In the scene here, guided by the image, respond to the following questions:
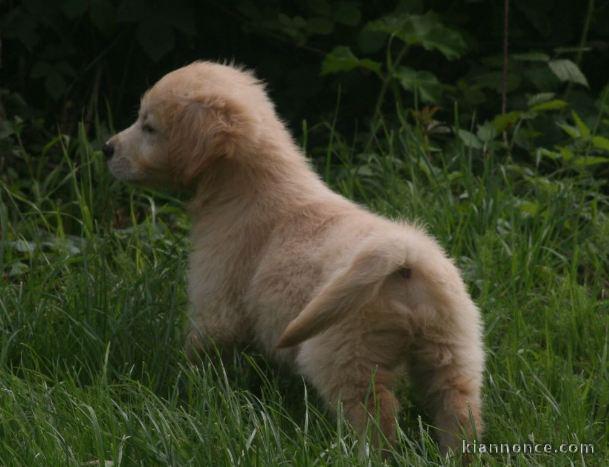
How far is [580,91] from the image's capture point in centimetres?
613

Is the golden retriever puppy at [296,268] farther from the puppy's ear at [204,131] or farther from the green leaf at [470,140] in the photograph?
the green leaf at [470,140]

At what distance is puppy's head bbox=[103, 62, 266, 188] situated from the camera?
389 cm

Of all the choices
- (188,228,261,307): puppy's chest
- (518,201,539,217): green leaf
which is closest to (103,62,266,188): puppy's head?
(188,228,261,307): puppy's chest

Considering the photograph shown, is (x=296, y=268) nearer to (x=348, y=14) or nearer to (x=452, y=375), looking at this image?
(x=452, y=375)

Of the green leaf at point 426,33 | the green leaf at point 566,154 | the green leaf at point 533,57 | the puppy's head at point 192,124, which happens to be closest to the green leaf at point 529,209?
the green leaf at point 566,154

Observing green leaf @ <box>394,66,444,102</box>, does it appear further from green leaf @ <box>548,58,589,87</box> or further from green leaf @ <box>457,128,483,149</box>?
green leaf @ <box>548,58,589,87</box>

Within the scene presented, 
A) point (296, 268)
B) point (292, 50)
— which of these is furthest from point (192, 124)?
point (292, 50)

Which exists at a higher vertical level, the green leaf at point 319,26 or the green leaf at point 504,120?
the green leaf at point 319,26

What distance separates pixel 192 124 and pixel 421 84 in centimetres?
212

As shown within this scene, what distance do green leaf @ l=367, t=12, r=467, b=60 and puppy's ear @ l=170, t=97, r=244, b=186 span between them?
1.91 metres

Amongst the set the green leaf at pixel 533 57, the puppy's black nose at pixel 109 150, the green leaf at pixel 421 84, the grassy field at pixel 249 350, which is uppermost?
the puppy's black nose at pixel 109 150

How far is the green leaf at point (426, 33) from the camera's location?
562 centimetres

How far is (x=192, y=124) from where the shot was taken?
3889mm

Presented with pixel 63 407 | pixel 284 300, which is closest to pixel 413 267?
pixel 284 300
